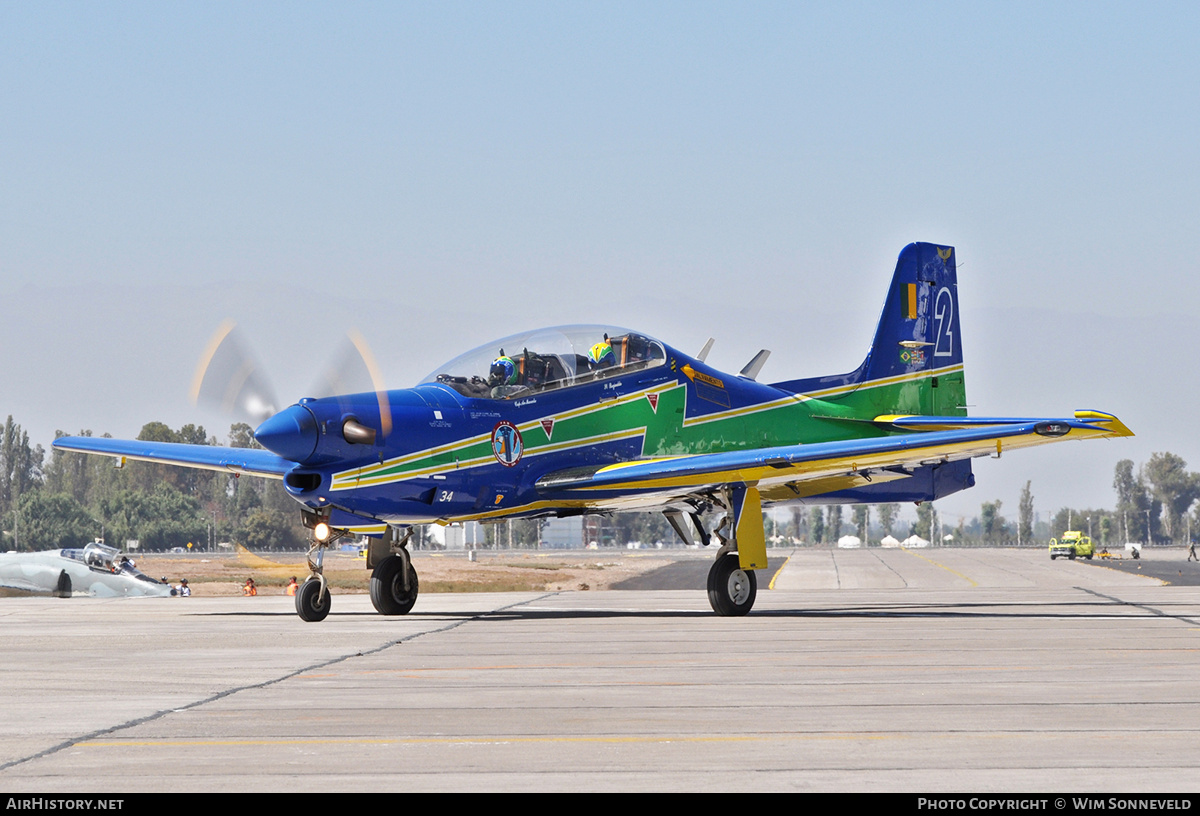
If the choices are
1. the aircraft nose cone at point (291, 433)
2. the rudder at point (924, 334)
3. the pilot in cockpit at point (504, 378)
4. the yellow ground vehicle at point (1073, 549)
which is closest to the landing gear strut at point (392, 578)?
the pilot in cockpit at point (504, 378)

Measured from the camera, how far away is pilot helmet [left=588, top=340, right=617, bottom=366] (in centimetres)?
1984

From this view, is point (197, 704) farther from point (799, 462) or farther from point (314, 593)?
point (799, 462)

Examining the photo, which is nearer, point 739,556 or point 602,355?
point 739,556

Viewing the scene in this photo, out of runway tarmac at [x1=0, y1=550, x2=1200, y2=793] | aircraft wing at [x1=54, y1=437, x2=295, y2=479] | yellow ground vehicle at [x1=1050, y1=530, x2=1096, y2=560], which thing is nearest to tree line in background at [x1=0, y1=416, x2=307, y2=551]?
yellow ground vehicle at [x1=1050, y1=530, x2=1096, y2=560]

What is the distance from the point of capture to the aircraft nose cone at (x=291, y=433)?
654 inches

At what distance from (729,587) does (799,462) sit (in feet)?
7.20

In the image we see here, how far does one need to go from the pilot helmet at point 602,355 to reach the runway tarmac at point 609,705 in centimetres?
412

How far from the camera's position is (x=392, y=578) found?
64.7 feet

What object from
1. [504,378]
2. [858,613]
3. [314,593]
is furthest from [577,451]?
[858,613]

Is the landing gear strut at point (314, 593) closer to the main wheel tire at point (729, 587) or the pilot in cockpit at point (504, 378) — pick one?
the pilot in cockpit at point (504, 378)

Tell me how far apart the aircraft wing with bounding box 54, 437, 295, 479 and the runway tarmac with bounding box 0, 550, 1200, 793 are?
2.81m
